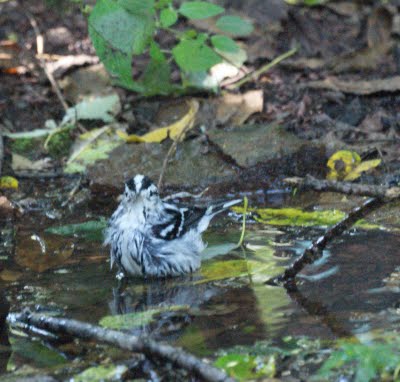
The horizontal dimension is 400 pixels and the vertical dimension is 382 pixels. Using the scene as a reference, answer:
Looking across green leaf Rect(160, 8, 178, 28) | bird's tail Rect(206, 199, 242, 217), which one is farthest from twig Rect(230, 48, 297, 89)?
bird's tail Rect(206, 199, 242, 217)

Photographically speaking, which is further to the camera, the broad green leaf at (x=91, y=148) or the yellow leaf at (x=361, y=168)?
the broad green leaf at (x=91, y=148)

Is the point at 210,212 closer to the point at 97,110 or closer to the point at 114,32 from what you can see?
the point at 114,32

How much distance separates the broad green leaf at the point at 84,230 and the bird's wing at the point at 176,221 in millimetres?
590

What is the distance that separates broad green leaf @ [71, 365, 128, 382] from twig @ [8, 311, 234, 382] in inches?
4.9

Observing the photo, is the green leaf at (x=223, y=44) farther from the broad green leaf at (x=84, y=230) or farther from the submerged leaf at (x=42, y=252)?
the submerged leaf at (x=42, y=252)

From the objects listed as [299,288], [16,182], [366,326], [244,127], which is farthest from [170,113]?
[366,326]

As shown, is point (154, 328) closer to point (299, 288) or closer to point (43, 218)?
point (299, 288)

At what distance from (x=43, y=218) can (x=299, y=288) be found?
8.39 feet

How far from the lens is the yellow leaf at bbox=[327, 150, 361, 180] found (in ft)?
22.9

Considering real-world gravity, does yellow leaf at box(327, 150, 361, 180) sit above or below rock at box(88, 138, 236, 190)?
above

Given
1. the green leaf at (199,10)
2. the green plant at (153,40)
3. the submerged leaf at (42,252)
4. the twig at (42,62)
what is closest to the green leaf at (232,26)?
the green plant at (153,40)

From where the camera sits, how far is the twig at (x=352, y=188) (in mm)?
3975

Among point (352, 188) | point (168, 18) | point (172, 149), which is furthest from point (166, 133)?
point (352, 188)

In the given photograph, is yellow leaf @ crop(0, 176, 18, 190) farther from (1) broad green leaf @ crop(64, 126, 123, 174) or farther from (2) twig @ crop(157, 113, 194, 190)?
(2) twig @ crop(157, 113, 194, 190)
